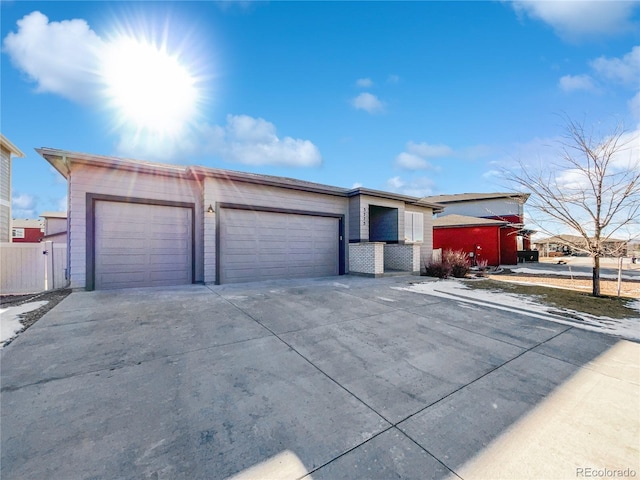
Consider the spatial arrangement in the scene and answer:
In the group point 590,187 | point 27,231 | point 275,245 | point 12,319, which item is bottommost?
point 12,319

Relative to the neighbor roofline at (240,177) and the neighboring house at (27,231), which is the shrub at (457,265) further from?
the neighboring house at (27,231)

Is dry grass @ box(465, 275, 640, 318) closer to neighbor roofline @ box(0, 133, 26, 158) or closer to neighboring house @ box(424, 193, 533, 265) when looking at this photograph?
neighboring house @ box(424, 193, 533, 265)

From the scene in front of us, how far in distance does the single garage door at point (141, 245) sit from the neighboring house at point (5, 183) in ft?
28.6

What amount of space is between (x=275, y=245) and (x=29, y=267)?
643 centimetres

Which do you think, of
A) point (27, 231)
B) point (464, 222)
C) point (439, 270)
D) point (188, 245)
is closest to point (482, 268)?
point (464, 222)

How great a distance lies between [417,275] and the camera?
10.4m

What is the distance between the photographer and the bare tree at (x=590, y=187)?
6.67 m

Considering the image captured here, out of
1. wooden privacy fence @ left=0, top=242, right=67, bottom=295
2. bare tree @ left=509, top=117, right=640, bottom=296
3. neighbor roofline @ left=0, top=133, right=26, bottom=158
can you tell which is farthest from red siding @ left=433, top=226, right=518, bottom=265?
neighbor roofline @ left=0, top=133, right=26, bottom=158

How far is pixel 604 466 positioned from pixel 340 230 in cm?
907

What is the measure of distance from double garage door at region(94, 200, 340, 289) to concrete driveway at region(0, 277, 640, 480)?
3180 millimetres

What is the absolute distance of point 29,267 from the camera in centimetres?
695

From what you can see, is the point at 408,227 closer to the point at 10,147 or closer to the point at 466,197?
the point at 466,197

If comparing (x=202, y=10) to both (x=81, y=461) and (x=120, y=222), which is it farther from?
(x=81, y=461)

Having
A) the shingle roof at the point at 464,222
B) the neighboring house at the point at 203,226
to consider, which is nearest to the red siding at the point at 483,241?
the shingle roof at the point at 464,222
